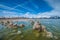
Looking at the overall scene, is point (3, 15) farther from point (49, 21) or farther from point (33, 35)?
point (49, 21)

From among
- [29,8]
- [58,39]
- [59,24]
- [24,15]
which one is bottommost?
[58,39]

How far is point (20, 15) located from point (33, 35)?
0.36 m

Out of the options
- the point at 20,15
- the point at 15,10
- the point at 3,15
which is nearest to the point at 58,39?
the point at 20,15

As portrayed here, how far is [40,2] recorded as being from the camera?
1597mm

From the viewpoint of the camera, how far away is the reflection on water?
59.4 inches

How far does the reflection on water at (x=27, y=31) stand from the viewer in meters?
1.51

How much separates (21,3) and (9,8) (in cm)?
20

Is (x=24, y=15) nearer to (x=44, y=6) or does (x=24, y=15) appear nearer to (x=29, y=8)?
(x=29, y=8)

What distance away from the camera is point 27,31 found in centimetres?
154

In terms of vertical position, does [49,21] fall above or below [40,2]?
below

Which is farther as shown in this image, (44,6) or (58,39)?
(44,6)

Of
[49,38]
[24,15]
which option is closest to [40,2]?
[24,15]

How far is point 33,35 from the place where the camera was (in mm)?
1521

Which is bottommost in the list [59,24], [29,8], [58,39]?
[58,39]
